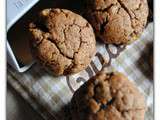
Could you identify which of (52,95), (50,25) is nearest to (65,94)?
(52,95)

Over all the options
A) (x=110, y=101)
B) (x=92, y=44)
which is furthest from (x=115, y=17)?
(x=110, y=101)

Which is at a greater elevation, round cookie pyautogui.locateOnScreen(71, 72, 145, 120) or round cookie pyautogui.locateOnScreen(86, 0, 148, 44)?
round cookie pyautogui.locateOnScreen(86, 0, 148, 44)

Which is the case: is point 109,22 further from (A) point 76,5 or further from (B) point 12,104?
(B) point 12,104

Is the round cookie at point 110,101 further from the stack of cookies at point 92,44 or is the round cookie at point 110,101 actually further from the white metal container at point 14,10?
the white metal container at point 14,10

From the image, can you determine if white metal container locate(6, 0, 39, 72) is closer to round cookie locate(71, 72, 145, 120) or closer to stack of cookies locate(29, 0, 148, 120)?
stack of cookies locate(29, 0, 148, 120)

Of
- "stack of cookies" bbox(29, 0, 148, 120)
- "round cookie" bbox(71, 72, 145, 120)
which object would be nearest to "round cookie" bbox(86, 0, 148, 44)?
"stack of cookies" bbox(29, 0, 148, 120)

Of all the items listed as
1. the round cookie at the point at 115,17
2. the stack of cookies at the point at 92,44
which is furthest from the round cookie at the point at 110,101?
the round cookie at the point at 115,17
